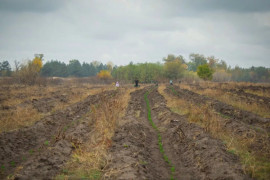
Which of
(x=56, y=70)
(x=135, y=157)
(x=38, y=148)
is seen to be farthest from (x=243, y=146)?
(x=56, y=70)

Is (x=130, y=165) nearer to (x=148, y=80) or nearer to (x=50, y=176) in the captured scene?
(x=50, y=176)

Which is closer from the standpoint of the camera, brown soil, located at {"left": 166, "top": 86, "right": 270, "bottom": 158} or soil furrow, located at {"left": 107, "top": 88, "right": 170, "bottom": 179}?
soil furrow, located at {"left": 107, "top": 88, "right": 170, "bottom": 179}

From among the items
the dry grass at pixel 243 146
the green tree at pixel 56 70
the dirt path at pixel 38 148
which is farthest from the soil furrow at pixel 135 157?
the green tree at pixel 56 70

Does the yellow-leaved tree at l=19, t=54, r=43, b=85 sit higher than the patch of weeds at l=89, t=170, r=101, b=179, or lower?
higher

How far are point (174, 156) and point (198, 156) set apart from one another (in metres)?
1.07

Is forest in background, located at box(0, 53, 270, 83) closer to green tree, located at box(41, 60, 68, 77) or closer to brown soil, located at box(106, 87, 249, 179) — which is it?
green tree, located at box(41, 60, 68, 77)

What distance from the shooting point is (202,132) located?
9859mm

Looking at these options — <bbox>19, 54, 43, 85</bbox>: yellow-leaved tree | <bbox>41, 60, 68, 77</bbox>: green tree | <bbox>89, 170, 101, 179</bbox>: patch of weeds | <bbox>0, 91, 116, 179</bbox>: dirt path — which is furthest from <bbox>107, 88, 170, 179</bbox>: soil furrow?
<bbox>41, 60, 68, 77</bbox>: green tree

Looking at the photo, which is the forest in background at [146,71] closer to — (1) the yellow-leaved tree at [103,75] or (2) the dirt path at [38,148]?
(1) the yellow-leaved tree at [103,75]

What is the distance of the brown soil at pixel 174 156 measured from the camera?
6242mm

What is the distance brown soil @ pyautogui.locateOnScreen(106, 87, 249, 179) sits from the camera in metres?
6.24

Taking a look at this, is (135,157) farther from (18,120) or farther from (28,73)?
(28,73)

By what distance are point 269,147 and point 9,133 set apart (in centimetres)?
1060

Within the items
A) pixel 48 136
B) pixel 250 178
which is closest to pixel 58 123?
pixel 48 136
